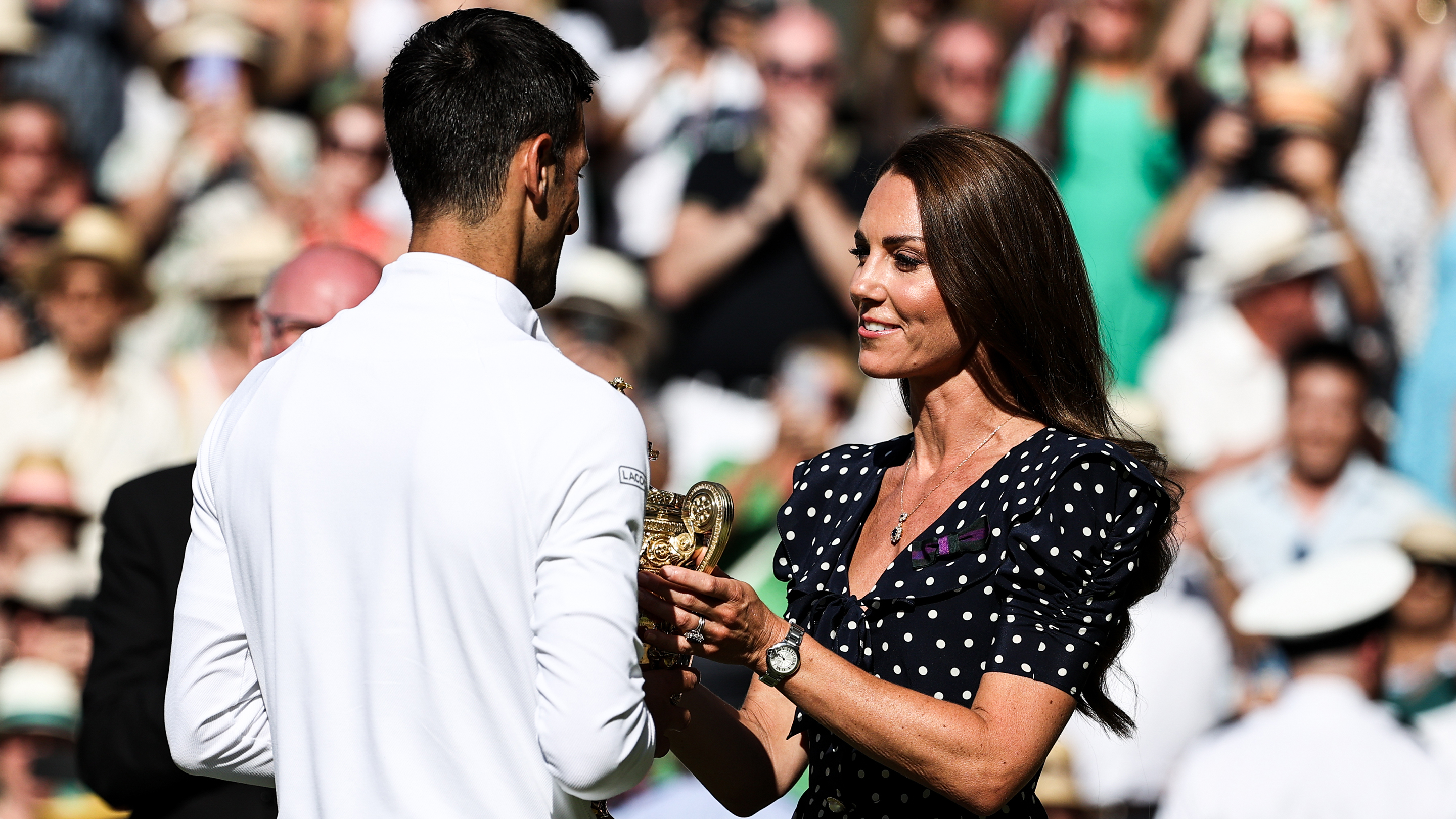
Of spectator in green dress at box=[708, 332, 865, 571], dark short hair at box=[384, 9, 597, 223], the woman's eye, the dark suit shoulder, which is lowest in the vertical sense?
spectator in green dress at box=[708, 332, 865, 571]

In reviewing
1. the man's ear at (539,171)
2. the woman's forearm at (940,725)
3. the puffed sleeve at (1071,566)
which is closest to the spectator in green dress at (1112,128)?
the puffed sleeve at (1071,566)

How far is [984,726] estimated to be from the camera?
2.28 meters

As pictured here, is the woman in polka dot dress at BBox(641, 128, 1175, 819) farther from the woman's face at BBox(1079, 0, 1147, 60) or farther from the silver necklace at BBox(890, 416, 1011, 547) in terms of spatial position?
the woman's face at BBox(1079, 0, 1147, 60)

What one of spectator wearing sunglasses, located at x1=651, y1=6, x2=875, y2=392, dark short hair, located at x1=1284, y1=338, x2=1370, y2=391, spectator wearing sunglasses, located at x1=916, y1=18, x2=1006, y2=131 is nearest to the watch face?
spectator wearing sunglasses, located at x1=651, y1=6, x2=875, y2=392

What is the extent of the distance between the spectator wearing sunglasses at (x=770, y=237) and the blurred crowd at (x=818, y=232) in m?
0.01

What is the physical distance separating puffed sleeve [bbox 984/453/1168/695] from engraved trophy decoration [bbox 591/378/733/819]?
0.47 metres

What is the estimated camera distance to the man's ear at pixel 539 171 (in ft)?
6.56

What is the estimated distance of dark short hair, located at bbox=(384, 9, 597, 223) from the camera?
1.97 meters

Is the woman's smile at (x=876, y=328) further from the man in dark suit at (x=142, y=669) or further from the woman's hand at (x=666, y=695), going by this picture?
the man in dark suit at (x=142, y=669)

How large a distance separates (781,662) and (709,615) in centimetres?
14

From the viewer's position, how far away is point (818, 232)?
6.14m

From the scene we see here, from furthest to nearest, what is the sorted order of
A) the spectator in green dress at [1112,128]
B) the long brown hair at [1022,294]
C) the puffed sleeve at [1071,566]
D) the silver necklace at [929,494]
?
the spectator in green dress at [1112,128]
the silver necklace at [929,494]
the long brown hair at [1022,294]
the puffed sleeve at [1071,566]

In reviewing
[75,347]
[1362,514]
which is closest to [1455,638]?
[1362,514]

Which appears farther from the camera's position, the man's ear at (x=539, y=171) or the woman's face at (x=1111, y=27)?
the woman's face at (x=1111, y=27)
